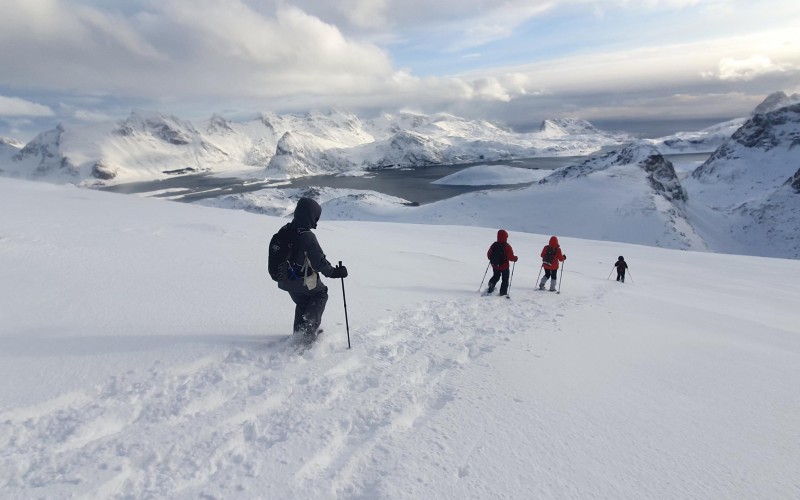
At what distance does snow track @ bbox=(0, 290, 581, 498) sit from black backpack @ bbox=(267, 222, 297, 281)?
104 cm

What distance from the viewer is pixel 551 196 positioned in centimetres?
7988

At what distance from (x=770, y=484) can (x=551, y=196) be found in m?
82.1

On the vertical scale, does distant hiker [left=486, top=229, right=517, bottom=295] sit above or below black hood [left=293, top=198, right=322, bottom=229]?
below

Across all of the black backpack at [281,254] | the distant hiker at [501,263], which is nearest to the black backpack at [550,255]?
the distant hiker at [501,263]

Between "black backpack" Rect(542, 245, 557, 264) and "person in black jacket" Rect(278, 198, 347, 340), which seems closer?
"person in black jacket" Rect(278, 198, 347, 340)

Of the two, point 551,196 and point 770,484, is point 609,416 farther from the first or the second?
point 551,196

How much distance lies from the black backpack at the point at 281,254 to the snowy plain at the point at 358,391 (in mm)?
1039

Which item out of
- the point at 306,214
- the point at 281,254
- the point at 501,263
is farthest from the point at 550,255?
the point at 281,254

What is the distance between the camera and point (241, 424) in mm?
3932

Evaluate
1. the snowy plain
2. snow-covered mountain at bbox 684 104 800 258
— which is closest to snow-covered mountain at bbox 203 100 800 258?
snow-covered mountain at bbox 684 104 800 258

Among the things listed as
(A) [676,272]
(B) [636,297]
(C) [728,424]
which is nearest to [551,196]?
(A) [676,272]

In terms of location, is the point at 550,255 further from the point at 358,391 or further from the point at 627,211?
the point at 627,211

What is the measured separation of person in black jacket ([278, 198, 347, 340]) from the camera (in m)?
5.37

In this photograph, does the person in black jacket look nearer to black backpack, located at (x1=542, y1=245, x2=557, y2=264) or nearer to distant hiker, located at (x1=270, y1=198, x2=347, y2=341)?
distant hiker, located at (x1=270, y1=198, x2=347, y2=341)
